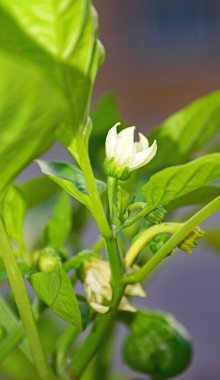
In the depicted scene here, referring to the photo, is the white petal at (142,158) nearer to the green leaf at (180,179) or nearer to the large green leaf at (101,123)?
the green leaf at (180,179)

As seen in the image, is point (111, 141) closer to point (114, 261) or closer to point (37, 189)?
point (114, 261)

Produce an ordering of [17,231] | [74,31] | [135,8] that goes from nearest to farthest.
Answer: [74,31] < [17,231] < [135,8]

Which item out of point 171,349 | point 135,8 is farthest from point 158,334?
point 135,8

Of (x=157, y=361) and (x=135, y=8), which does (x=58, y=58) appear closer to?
(x=157, y=361)

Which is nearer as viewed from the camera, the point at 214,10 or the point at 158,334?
the point at 158,334

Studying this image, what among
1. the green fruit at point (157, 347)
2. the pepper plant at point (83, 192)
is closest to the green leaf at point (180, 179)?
the pepper plant at point (83, 192)

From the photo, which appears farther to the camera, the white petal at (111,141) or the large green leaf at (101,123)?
the large green leaf at (101,123)

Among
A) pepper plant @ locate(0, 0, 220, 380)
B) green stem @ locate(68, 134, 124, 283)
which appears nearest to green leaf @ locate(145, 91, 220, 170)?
pepper plant @ locate(0, 0, 220, 380)

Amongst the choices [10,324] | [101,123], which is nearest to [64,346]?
[10,324]
